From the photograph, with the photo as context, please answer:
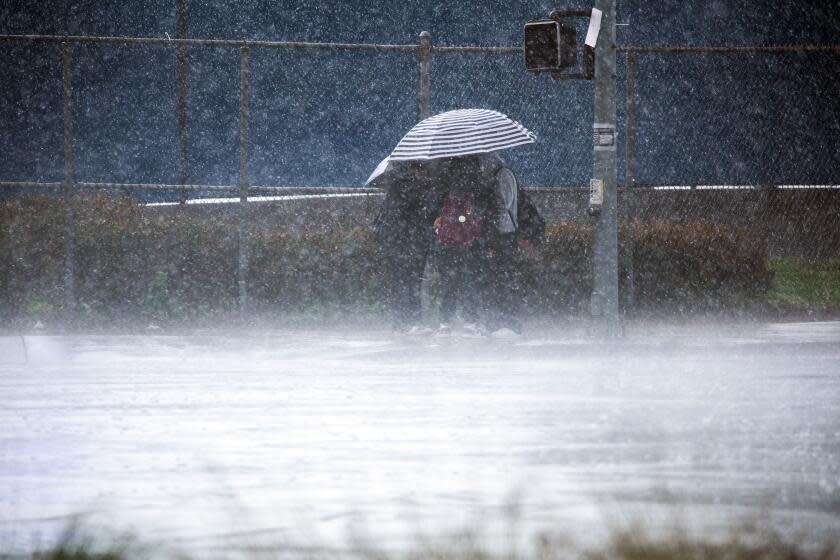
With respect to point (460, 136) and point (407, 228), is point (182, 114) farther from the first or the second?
point (460, 136)

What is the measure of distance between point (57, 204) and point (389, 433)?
9213 millimetres

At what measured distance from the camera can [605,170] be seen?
49.0ft

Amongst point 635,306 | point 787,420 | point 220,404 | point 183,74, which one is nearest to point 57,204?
point 183,74

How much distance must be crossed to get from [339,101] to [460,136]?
24.1 ft

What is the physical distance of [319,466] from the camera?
25.1 ft

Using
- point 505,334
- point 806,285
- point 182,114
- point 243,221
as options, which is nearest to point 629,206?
point 505,334

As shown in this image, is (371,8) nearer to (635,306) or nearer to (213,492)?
(635,306)

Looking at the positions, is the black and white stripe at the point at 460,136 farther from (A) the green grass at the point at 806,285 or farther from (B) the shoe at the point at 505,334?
(A) the green grass at the point at 806,285

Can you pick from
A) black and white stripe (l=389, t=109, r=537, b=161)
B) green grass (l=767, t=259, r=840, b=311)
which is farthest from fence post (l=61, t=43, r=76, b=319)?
green grass (l=767, t=259, r=840, b=311)

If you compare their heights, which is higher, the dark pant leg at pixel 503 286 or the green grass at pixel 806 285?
the dark pant leg at pixel 503 286

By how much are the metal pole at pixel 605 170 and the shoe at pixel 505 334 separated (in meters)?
0.78

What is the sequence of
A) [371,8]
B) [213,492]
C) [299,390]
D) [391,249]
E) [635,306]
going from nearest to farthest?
[213,492] < [299,390] < [391,249] < [635,306] < [371,8]

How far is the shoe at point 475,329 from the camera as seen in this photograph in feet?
50.0

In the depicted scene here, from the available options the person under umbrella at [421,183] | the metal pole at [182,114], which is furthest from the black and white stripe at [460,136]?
the metal pole at [182,114]
